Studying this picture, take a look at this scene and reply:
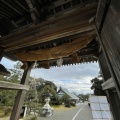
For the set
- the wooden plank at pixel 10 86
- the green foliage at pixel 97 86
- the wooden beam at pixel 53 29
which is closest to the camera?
the wooden beam at pixel 53 29

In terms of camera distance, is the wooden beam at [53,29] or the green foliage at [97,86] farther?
the green foliage at [97,86]

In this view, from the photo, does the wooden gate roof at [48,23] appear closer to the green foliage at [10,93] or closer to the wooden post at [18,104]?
the wooden post at [18,104]

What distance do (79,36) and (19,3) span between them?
1.09 metres

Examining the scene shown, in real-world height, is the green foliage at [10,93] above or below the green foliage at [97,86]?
below

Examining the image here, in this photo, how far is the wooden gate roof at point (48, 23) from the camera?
1.58 m

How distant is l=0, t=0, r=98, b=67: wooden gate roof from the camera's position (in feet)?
5.18

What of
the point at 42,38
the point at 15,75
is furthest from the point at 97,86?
the point at 42,38

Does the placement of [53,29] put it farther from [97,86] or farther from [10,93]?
[97,86]

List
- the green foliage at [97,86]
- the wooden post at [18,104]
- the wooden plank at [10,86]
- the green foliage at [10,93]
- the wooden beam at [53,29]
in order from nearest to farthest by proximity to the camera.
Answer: the wooden beam at [53,29] < the wooden plank at [10,86] < the wooden post at [18,104] < the green foliage at [10,93] < the green foliage at [97,86]

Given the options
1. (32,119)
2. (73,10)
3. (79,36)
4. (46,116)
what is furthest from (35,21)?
(46,116)

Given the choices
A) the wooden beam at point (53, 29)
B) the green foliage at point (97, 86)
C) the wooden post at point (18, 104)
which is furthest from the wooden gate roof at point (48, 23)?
the green foliage at point (97, 86)

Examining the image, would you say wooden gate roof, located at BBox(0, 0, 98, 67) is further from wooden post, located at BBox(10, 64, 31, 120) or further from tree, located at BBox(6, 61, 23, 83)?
tree, located at BBox(6, 61, 23, 83)

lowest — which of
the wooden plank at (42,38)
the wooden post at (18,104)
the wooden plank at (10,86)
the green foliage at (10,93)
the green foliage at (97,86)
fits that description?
the wooden post at (18,104)

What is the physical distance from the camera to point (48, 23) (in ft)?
5.81
